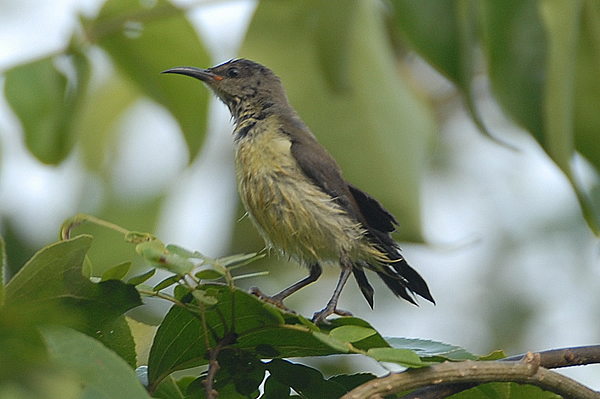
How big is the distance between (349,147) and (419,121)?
17.8 inches

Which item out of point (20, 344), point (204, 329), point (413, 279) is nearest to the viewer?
point (20, 344)

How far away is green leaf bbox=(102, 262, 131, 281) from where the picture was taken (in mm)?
1693

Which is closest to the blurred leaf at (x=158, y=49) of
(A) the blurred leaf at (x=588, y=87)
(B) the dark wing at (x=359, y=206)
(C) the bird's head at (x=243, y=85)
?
(C) the bird's head at (x=243, y=85)

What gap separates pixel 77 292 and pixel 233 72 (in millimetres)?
2607

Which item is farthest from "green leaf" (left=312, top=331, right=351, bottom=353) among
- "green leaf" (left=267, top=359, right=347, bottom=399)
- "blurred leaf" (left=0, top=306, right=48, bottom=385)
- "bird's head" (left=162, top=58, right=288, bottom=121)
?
"bird's head" (left=162, top=58, right=288, bottom=121)

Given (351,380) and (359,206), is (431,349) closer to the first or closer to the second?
(351,380)

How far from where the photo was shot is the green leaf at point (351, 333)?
1.75m

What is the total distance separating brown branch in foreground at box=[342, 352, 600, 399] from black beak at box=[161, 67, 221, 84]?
2209mm

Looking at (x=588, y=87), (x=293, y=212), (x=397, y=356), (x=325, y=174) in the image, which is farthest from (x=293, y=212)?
(x=397, y=356)

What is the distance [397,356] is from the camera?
5.67 feet

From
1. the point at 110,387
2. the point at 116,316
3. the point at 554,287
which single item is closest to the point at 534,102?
the point at 116,316

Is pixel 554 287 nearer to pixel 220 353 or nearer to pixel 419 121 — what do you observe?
pixel 419 121

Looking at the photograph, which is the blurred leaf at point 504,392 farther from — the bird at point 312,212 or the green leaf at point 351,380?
the bird at point 312,212

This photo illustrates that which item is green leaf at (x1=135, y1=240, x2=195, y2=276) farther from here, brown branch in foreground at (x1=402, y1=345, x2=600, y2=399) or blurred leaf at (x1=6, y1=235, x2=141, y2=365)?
brown branch in foreground at (x1=402, y1=345, x2=600, y2=399)
